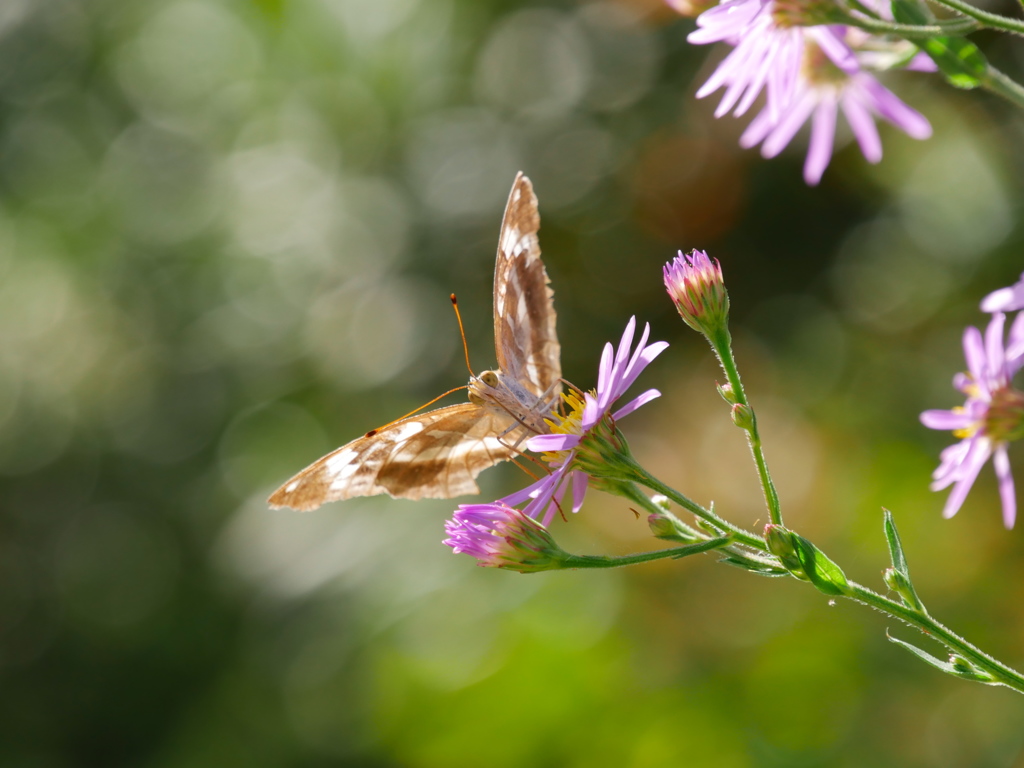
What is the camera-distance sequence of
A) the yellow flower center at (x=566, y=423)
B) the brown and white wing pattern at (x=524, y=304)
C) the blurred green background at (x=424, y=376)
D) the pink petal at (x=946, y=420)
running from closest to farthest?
the pink petal at (x=946, y=420) → the yellow flower center at (x=566, y=423) → the brown and white wing pattern at (x=524, y=304) → the blurred green background at (x=424, y=376)

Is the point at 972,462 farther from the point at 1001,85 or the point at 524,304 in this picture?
the point at 524,304

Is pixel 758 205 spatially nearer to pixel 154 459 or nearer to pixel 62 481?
pixel 154 459

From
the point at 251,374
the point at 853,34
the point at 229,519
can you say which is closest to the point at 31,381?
the point at 251,374

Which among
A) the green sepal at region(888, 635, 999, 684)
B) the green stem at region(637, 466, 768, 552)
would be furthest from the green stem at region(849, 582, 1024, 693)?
the green stem at region(637, 466, 768, 552)

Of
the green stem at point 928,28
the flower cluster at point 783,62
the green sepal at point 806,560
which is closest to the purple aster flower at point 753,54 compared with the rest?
the flower cluster at point 783,62

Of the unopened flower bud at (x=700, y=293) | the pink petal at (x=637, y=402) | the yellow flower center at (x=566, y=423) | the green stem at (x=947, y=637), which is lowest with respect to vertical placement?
the yellow flower center at (x=566, y=423)

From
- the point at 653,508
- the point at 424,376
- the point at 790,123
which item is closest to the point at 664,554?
the point at 653,508

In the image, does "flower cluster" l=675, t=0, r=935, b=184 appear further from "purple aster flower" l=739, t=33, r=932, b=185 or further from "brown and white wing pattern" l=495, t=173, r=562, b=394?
"brown and white wing pattern" l=495, t=173, r=562, b=394

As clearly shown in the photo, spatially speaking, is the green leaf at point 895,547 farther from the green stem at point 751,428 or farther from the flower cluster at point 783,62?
the flower cluster at point 783,62
